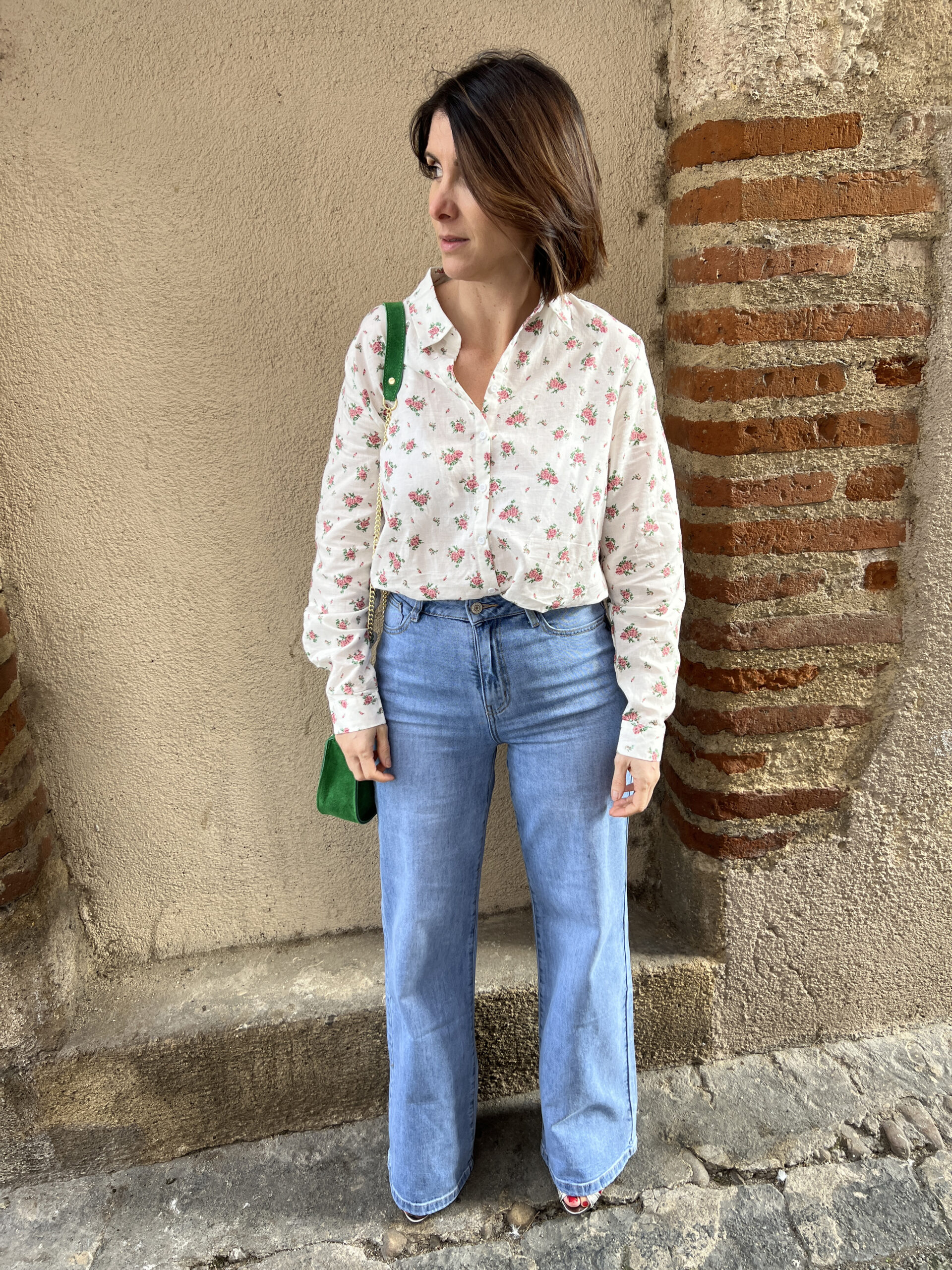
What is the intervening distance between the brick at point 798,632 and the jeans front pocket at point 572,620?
49 centimetres

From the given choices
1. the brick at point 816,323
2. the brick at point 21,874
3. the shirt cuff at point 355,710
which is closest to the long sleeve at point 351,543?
the shirt cuff at point 355,710

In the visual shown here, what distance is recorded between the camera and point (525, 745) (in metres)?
1.71

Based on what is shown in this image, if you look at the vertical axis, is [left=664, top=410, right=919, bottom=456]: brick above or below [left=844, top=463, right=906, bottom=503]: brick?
above

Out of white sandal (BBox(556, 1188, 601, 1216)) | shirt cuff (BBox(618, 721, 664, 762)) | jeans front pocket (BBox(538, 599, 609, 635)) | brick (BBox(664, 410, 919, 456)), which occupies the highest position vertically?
brick (BBox(664, 410, 919, 456))

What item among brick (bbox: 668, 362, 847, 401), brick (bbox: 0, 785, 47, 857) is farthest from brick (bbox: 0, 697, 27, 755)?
brick (bbox: 668, 362, 847, 401)

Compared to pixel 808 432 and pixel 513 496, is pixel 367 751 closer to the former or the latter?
pixel 513 496

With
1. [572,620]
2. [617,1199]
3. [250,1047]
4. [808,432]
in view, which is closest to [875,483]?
[808,432]

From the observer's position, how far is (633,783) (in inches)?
66.4

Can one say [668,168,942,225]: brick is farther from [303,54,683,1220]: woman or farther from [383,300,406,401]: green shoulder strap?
[383,300,406,401]: green shoulder strap

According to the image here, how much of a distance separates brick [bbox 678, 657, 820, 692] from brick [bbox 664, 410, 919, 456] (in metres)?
0.50

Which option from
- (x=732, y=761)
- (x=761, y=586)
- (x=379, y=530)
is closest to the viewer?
(x=379, y=530)

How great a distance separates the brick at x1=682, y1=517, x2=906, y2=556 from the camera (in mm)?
2004

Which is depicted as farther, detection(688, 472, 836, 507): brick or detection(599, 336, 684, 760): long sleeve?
detection(688, 472, 836, 507): brick

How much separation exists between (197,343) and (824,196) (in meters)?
1.37
